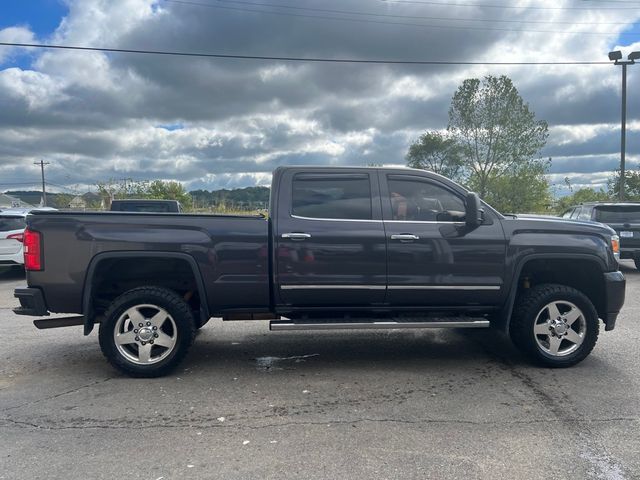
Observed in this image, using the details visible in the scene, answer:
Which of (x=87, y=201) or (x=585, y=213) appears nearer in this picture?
(x=585, y=213)

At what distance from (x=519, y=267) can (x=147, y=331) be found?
3.73 m

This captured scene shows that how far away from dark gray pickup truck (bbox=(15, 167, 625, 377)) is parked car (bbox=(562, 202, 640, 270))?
7.87 meters

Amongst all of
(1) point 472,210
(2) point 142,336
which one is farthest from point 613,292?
(2) point 142,336

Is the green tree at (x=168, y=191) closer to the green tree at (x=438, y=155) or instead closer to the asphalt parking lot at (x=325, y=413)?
the green tree at (x=438, y=155)

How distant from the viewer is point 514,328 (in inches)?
207

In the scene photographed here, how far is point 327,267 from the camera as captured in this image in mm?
4922

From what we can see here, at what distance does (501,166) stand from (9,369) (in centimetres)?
3884

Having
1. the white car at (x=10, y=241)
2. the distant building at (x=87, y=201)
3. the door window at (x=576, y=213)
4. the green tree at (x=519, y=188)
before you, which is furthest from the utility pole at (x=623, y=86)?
the distant building at (x=87, y=201)

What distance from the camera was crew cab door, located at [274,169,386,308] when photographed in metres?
4.90

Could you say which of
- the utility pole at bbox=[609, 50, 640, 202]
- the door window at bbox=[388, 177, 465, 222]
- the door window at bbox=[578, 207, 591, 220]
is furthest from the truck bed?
the utility pole at bbox=[609, 50, 640, 202]

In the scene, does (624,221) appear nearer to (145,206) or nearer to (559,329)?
(559,329)

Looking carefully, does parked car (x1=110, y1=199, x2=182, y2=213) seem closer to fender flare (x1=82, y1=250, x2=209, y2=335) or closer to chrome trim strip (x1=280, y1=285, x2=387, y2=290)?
fender flare (x1=82, y1=250, x2=209, y2=335)

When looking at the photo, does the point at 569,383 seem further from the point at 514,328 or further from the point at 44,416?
the point at 44,416

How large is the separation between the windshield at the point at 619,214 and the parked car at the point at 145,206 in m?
10.7
